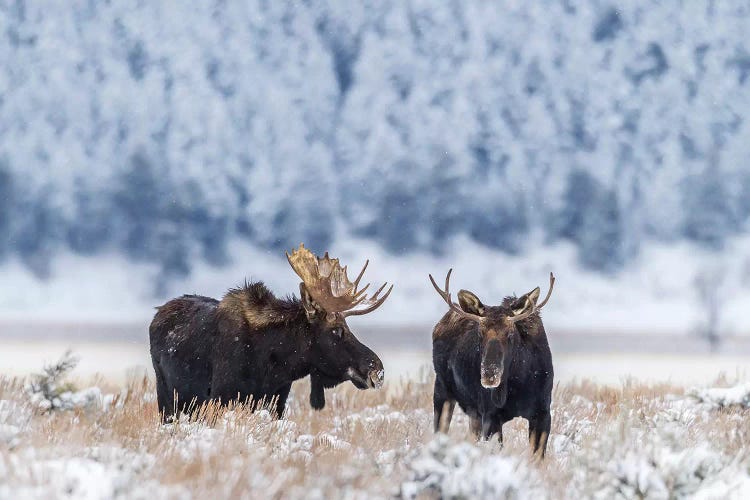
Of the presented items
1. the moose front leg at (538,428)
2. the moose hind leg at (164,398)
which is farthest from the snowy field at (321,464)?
the moose hind leg at (164,398)

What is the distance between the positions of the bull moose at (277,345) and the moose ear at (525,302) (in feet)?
4.87

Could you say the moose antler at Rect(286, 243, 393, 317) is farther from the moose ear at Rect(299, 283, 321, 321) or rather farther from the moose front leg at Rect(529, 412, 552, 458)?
the moose front leg at Rect(529, 412, 552, 458)

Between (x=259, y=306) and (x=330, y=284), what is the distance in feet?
2.75

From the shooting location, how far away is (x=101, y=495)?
495 cm

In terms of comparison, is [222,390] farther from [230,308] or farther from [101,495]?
[101,495]

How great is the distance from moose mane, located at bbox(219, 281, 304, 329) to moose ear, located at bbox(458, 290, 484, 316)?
72.9 inches

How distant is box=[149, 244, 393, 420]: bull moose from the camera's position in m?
9.27

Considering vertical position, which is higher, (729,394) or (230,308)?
(230,308)

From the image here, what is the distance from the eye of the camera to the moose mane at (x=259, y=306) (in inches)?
375

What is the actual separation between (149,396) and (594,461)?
404 inches

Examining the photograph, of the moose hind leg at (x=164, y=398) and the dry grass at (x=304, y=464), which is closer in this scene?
the dry grass at (x=304, y=464)

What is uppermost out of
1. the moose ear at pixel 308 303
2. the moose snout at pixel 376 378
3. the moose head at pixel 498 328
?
the moose ear at pixel 308 303

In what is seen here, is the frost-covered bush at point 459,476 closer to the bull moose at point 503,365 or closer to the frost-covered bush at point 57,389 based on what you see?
the bull moose at point 503,365

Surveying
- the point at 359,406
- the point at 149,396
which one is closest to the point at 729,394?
the point at 359,406
